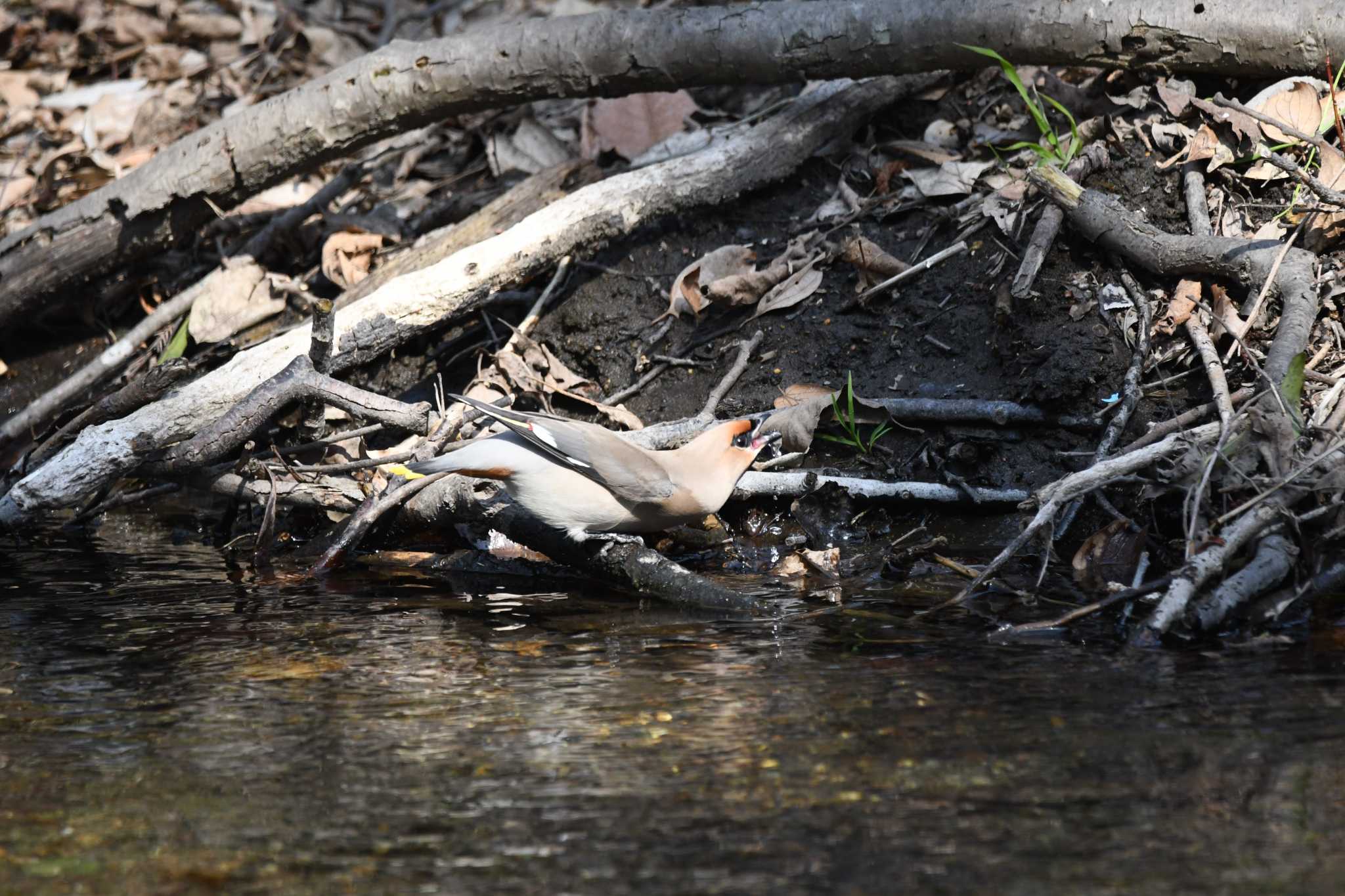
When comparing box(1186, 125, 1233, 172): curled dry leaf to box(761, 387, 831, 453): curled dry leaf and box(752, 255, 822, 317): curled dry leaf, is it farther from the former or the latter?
box(761, 387, 831, 453): curled dry leaf

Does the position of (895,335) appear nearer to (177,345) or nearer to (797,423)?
(797,423)

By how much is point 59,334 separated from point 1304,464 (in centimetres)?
636

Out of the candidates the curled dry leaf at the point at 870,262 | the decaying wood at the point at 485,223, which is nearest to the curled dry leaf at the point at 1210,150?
the curled dry leaf at the point at 870,262

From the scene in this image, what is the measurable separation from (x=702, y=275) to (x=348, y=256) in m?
2.11

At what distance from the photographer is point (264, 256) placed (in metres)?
6.99

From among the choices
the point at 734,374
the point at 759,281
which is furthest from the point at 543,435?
the point at 759,281

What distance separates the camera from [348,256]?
6816mm

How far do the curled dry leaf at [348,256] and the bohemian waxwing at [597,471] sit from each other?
2388 mm

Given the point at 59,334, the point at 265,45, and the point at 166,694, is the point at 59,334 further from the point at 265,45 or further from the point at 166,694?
the point at 166,694

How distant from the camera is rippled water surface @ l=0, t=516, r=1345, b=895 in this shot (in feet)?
8.10

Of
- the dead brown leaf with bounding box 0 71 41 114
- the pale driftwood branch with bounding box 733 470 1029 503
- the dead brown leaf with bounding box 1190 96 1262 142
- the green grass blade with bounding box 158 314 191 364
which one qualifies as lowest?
the pale driftwood branch with bounding box 733 470 1029 503

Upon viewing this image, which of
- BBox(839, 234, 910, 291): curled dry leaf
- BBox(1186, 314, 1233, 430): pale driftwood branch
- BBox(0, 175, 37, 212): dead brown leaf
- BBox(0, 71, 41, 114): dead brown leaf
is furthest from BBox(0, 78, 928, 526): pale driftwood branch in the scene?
BBox(0, 71, 41, 114): dead brown leaf

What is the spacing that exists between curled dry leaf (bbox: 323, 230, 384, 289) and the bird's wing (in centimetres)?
241

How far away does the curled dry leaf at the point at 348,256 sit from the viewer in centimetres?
666
